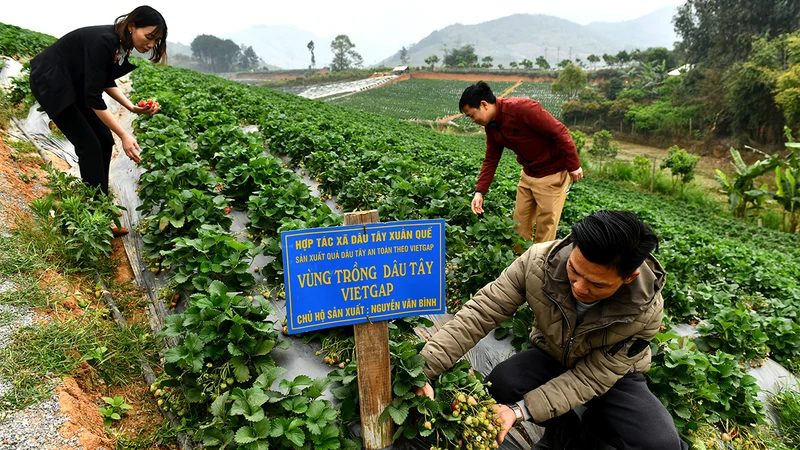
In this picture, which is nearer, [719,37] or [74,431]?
[74,431]

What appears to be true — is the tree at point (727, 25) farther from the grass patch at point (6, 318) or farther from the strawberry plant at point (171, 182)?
the grass patch at point (6, 318)

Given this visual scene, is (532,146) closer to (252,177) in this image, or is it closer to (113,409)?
(252,177)

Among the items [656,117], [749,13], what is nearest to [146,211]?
[656,117]

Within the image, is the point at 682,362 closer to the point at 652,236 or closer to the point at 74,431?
the point at 652,236

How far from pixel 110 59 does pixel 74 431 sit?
2457 mm

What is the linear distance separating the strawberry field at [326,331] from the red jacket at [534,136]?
0.57 meters

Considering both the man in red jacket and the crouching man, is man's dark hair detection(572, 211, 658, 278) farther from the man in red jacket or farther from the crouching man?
the man in red jacket

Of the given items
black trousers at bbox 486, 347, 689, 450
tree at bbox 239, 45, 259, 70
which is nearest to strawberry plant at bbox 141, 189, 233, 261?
black trousers at bbox 486, 347, 689, 450

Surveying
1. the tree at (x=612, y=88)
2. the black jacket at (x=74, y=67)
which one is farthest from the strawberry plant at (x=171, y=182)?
the tree at (x=612, y=88)

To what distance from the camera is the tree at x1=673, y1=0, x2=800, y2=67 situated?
30812mm

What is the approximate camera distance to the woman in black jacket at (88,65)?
3.01 metres

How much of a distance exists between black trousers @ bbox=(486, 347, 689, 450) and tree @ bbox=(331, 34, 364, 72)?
86062mm

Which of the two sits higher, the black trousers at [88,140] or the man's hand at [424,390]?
the black trousers at [88,140]

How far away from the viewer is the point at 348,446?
1841 millimetres
